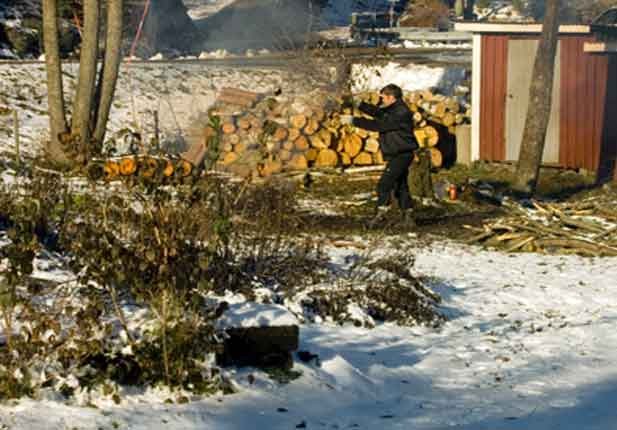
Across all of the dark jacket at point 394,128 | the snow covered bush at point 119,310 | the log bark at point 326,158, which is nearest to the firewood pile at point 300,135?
the log bark at point 326,158

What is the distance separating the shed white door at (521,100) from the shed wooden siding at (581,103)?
0.12 meters

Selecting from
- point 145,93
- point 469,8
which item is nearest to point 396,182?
point 145,93

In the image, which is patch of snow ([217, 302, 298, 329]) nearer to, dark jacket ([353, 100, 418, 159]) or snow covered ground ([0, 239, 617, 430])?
snow covered ground ([0, 239, 617, 430])

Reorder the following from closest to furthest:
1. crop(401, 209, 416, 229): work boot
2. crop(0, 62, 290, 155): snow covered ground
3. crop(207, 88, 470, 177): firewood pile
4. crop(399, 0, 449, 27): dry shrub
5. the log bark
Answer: crop(401, 209, 416, 229): work boot, crop(207, 88, 470, 177): firewood pile, the log bark, crop(0, 62, 290, 155): snow covered ground, crop(399, 0, 449, 27): dry shrub

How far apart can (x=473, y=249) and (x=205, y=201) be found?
5.60 metres

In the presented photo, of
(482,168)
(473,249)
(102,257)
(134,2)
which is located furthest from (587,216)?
(134,2)

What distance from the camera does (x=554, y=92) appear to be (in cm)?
2219

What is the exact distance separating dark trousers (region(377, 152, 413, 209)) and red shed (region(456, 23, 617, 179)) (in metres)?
7.70

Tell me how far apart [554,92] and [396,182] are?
8.30m

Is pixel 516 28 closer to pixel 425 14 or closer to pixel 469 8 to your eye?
pixel 425 14

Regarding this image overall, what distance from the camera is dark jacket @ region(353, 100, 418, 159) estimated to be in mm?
14539

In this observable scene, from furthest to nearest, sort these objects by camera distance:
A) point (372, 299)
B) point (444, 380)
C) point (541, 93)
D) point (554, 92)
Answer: point (554, 92) → point (541, 93) → point (372, 299) → point (444, 380)

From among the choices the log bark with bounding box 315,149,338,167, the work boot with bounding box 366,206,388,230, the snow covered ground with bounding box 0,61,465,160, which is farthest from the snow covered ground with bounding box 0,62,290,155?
the work boot with bounding box 366,206,388,230

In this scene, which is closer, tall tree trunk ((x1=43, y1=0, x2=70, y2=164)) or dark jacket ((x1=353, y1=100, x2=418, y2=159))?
dark jacket ((x1=353, y1=100, x2=418, y2=159))
